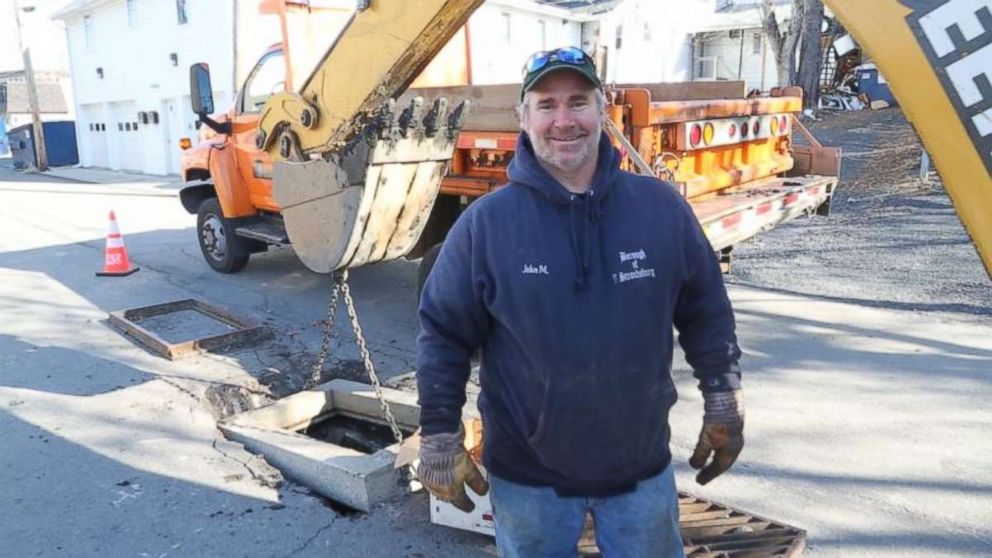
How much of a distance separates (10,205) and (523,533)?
61.1ft

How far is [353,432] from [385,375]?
2.21 feet

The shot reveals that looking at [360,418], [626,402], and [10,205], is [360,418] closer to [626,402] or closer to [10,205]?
Answer: [626,402]

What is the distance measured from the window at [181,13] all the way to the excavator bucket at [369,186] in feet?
69.4

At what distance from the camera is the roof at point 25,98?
46094 mm

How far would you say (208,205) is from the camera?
9023 millimetres

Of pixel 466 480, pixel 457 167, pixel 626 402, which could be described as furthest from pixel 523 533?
pixel 457 167

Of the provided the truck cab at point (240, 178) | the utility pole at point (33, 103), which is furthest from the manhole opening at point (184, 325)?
the utility pole at point (33, 103)

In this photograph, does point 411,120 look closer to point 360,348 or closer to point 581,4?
point 360,348

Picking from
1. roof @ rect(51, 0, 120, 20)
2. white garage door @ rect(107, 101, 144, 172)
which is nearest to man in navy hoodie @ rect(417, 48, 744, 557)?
white garage door @ rect(107, 101, 144, 172)

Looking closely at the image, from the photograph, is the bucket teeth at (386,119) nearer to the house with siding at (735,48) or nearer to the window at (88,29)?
the window at (88,29)

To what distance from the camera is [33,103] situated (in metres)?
28.4

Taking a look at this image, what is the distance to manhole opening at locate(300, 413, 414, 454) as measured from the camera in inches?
192

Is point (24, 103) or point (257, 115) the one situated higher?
point (24, 103)

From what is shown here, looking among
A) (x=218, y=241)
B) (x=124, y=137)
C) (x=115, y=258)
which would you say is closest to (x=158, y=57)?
(x=124, y=137)
